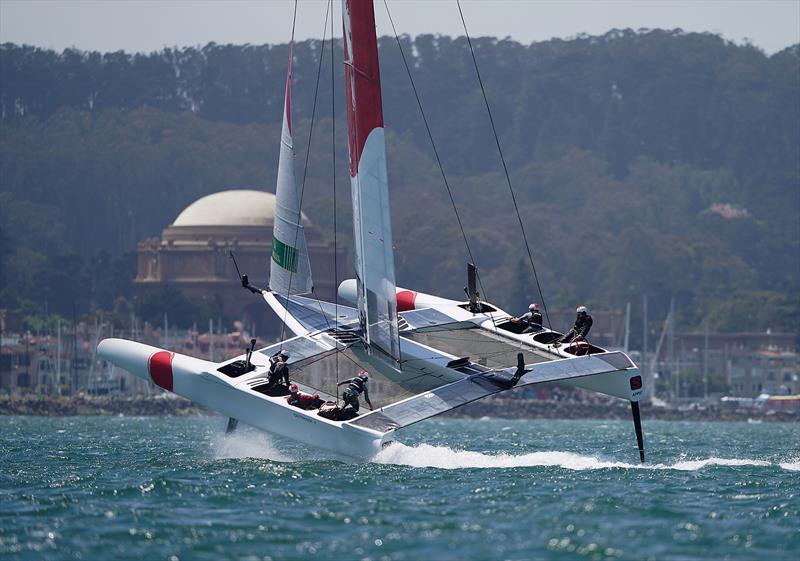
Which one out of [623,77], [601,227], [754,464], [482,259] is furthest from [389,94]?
[754,464]

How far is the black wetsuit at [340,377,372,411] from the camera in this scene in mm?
25000

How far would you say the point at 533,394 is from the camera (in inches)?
3841

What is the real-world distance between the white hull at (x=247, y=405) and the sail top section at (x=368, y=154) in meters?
2.18

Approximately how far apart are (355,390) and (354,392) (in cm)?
14

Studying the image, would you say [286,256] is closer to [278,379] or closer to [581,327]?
[278,379]

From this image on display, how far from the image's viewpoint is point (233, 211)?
12038 cm

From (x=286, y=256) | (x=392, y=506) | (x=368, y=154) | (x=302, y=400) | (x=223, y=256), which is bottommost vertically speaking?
(x=223, y=256)

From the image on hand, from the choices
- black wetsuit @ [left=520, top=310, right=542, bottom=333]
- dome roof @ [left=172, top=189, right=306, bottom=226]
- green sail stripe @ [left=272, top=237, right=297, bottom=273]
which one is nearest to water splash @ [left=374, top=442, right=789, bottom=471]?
black wetsuit @ [left=520, top=310, right=542, bottom=333]

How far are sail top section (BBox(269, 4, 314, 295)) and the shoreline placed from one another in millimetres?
44189

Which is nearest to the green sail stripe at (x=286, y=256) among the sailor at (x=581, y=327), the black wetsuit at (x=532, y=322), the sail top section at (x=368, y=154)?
the black wetsuit at (x=532, y=322)

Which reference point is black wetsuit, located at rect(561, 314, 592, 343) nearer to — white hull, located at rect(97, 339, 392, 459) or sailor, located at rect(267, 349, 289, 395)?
white hull, located at rect(97, 339, 392, 459)

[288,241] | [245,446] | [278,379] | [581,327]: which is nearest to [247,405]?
[278,379]

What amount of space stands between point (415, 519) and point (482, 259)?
416 ft

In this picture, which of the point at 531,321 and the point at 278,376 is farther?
the point at 531,321
